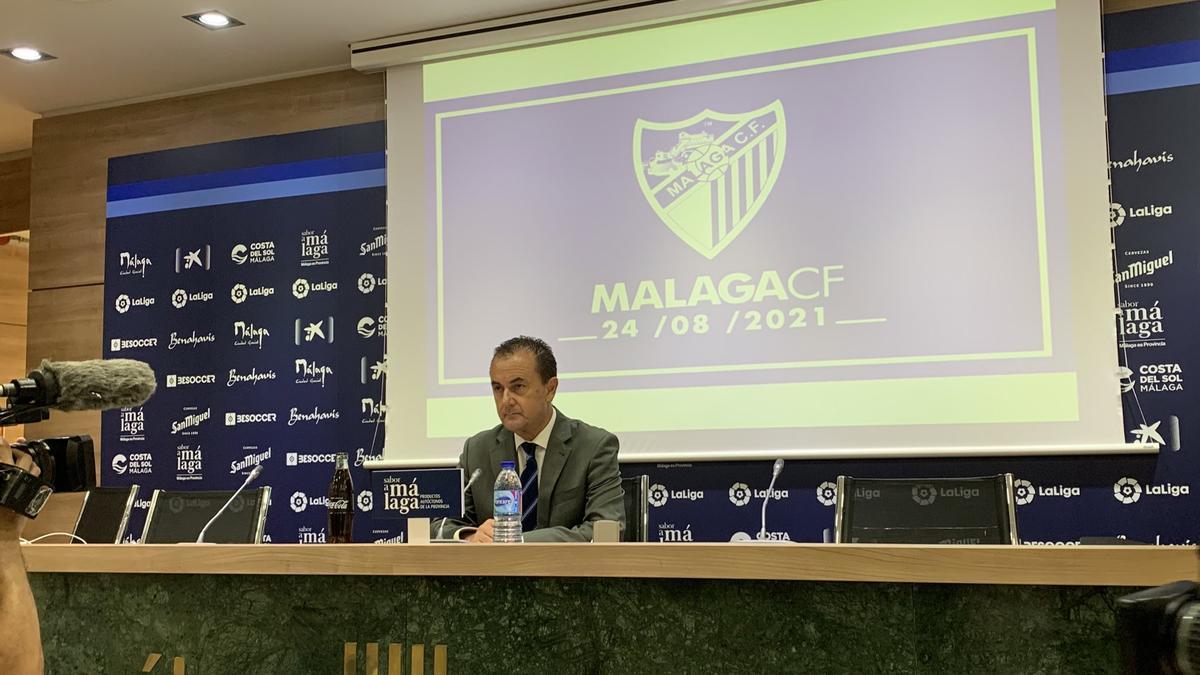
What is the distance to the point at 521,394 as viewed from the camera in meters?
3.63

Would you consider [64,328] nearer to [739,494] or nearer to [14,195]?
[14,195]

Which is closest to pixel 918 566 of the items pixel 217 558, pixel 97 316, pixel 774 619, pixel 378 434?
pixel 774 619

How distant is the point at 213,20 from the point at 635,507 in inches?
118

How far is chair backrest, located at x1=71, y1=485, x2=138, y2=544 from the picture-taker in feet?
12.9

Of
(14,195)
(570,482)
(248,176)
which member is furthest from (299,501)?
(14,195)

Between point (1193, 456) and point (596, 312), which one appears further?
point (596, 312)

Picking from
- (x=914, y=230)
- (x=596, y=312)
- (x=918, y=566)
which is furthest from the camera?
(x=596, y=312)

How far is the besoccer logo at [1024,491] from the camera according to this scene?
13.7ft

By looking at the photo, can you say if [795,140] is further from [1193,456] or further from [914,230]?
[1193,456]

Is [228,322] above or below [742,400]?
above

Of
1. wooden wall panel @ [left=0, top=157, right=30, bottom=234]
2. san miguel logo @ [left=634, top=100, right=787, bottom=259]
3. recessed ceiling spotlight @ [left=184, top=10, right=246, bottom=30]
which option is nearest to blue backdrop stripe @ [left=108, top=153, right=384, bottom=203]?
recessed ceiling spotlight @ [left=184, top=10, right=246, bottom=30]

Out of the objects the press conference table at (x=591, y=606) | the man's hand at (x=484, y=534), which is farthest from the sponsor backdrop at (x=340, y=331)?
the press conference table at (x=591, y=606)

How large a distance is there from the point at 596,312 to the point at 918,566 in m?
3.03

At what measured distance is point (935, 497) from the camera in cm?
311
